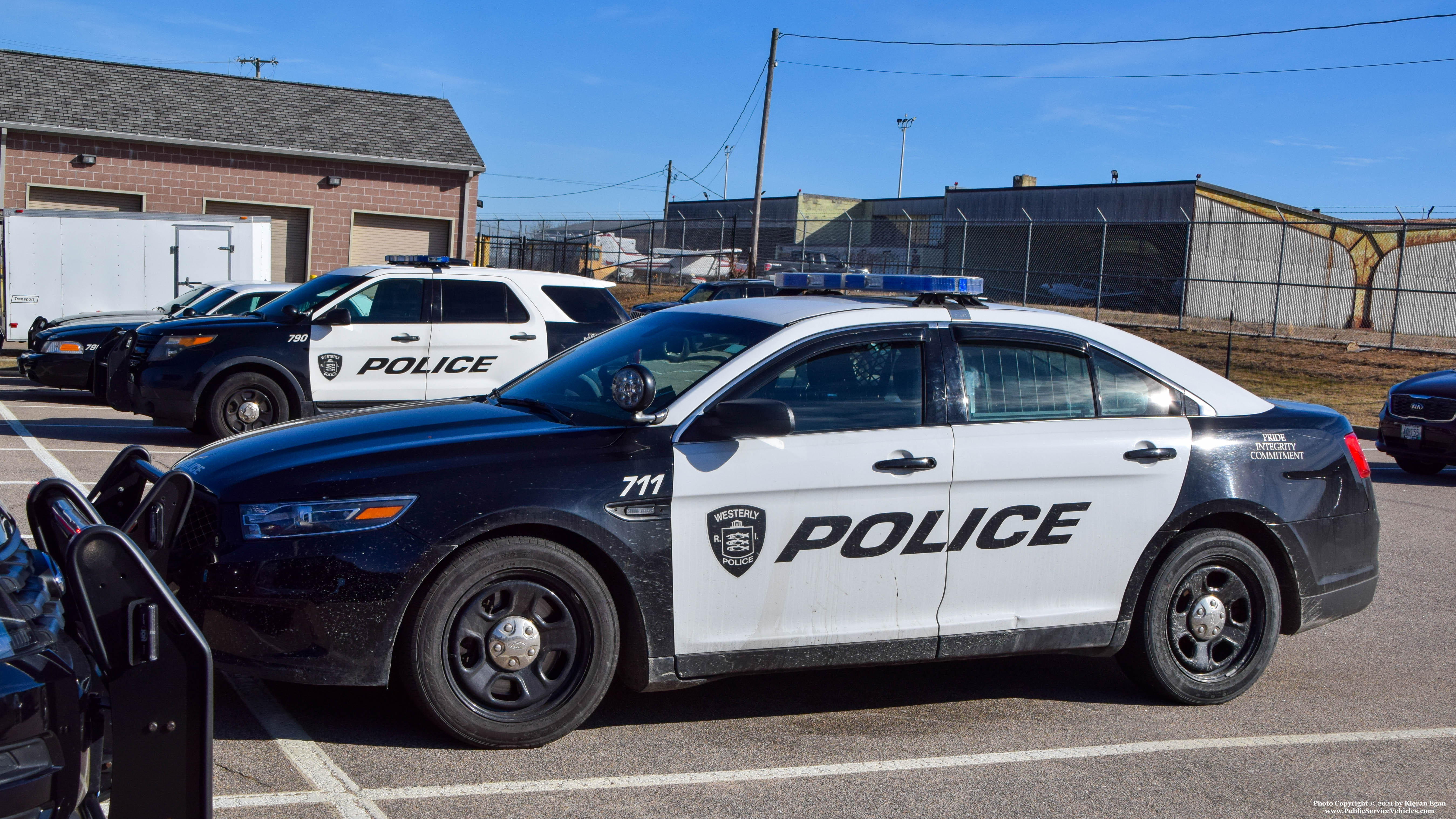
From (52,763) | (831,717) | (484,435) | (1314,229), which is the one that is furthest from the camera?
(1314,229)

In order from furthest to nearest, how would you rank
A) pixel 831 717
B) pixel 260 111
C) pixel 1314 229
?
pixel 1314 229 → pixel 260 111 → pixel 831 717

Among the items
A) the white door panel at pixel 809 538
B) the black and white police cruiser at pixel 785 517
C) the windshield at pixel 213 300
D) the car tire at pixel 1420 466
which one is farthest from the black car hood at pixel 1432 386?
the windshield at pixel 213 300

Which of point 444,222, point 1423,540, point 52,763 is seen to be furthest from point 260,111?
point 52,763

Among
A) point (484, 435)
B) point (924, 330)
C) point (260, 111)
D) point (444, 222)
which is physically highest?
point (260, 111)

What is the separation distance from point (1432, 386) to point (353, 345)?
1089cm

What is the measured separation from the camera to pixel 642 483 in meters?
4.36

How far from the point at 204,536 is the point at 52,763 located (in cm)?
163

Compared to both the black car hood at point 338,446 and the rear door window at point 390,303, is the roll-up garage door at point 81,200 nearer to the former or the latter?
the rear door window at point 390,303

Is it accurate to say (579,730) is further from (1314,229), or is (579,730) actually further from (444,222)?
(1314,229)

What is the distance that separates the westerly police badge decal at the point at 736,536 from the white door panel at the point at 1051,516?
2.56 ft

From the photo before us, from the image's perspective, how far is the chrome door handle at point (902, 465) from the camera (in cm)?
462

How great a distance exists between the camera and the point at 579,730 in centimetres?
460

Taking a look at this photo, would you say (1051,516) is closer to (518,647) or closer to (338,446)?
(518,647)

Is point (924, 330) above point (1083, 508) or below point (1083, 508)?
above
